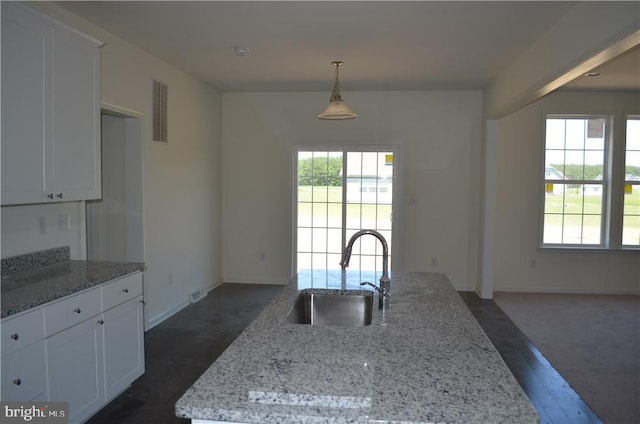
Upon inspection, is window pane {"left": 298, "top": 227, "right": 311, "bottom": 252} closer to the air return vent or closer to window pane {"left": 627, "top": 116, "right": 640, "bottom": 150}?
the air return vent

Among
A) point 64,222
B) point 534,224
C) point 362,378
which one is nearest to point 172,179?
point 64,222

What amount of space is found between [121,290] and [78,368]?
0.54 metres

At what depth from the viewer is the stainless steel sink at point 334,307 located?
7.61ft

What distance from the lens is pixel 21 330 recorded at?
2.19 m

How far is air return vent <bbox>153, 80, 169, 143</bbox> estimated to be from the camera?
183 inches

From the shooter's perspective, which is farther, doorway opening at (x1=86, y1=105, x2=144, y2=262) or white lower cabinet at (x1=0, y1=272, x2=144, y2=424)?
doorway opening at (x1=86, y1=105, x2=144, y2=262)

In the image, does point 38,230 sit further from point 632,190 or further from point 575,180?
point 632,190

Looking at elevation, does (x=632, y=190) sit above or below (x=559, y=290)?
above

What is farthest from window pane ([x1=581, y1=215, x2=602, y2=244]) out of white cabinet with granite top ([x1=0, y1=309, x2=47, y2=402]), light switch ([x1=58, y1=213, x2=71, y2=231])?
white cabinet with granite top ([x1=0, y1=309, x2=47, y2=402])

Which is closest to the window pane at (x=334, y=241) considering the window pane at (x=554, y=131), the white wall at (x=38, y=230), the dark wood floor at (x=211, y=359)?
the dark wood floor at (x=211, y=359)

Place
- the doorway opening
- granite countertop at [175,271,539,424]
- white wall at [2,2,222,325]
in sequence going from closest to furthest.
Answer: granite countertop at [175,271,539,424] < white wall at [2,2,222,325] < the doorway opening

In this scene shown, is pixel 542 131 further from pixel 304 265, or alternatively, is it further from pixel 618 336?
pixel 304 265

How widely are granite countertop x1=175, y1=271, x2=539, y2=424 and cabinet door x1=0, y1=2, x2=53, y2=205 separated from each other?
167cm

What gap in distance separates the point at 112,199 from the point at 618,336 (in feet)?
16.7
